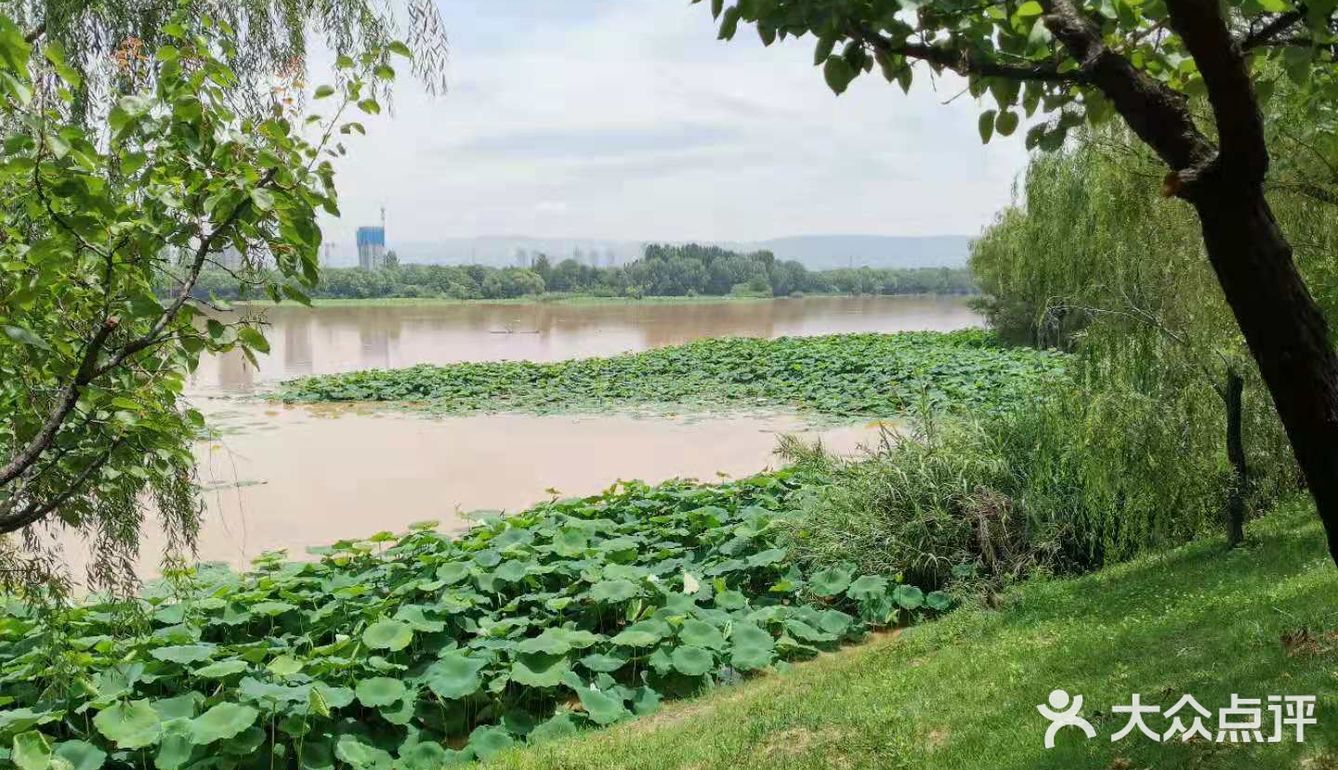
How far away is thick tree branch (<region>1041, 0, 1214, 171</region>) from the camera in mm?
2049

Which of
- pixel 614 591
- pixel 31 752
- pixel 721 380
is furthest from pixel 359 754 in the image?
pixel 721 380

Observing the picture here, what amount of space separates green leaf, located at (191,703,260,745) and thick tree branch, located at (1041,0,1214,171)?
3.51 metres

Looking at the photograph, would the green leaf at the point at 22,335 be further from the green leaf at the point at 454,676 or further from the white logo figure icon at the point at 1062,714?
the green leaf at the point at 454,676

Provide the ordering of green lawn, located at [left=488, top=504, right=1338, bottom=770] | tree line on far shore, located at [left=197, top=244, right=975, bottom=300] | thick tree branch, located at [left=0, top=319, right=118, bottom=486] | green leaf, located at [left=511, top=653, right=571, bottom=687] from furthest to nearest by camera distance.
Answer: tree line on far shore, located at [left=197, top=244, right=975, bottom=300] → green leaf, located at [left=511, top=653, right=571, bottom=687] → green lawn, located at [left=488, top=504, right=1338, bottom=770] → thick tree branch, located at [left=0, top=319, right=118, bottom=486]

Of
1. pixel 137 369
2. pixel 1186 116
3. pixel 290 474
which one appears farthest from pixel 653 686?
pixel 290 474

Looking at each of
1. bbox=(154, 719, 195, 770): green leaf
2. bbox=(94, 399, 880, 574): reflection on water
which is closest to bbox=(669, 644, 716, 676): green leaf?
bbox=(154, 719, 195, 770): green leaf

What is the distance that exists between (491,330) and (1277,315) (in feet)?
117

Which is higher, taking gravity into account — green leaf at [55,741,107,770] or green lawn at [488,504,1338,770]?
green lawn at [488,504,1338,770]

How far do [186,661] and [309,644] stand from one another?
0.69 meters

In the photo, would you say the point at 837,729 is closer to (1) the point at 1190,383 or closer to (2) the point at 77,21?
(1) the point at 1190,383

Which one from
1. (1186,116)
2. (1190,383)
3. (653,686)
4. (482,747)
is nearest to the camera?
(1186,116)

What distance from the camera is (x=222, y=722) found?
12.6 feet

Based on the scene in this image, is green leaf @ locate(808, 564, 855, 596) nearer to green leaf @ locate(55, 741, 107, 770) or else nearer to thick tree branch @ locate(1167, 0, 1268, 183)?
green leaf @ locate(55, 741, 107, 770)

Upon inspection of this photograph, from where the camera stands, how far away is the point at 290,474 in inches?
442
